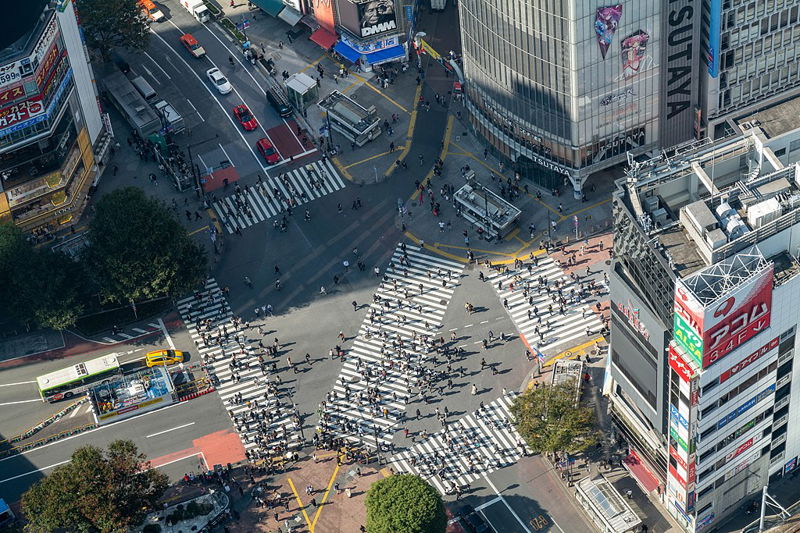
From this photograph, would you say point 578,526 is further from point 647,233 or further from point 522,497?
point 647,233

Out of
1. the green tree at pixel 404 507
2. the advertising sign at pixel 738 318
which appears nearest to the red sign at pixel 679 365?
the advertising sign at pixel 738 318

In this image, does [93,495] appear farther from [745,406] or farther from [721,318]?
[721,318]

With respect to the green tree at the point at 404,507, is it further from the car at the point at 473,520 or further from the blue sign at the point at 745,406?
the blue sign at the point at 745,406

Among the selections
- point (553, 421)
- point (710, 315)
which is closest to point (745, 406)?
point (710, 315)

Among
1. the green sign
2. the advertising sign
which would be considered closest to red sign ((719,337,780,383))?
the advertising sign

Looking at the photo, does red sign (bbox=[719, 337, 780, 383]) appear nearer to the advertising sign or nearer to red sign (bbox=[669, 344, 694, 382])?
the advertising sign

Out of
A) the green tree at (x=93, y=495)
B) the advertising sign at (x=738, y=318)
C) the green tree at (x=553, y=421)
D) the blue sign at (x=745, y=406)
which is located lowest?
the blue sign at (x=745, y=406)

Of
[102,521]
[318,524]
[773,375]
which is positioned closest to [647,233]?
[773,375]
